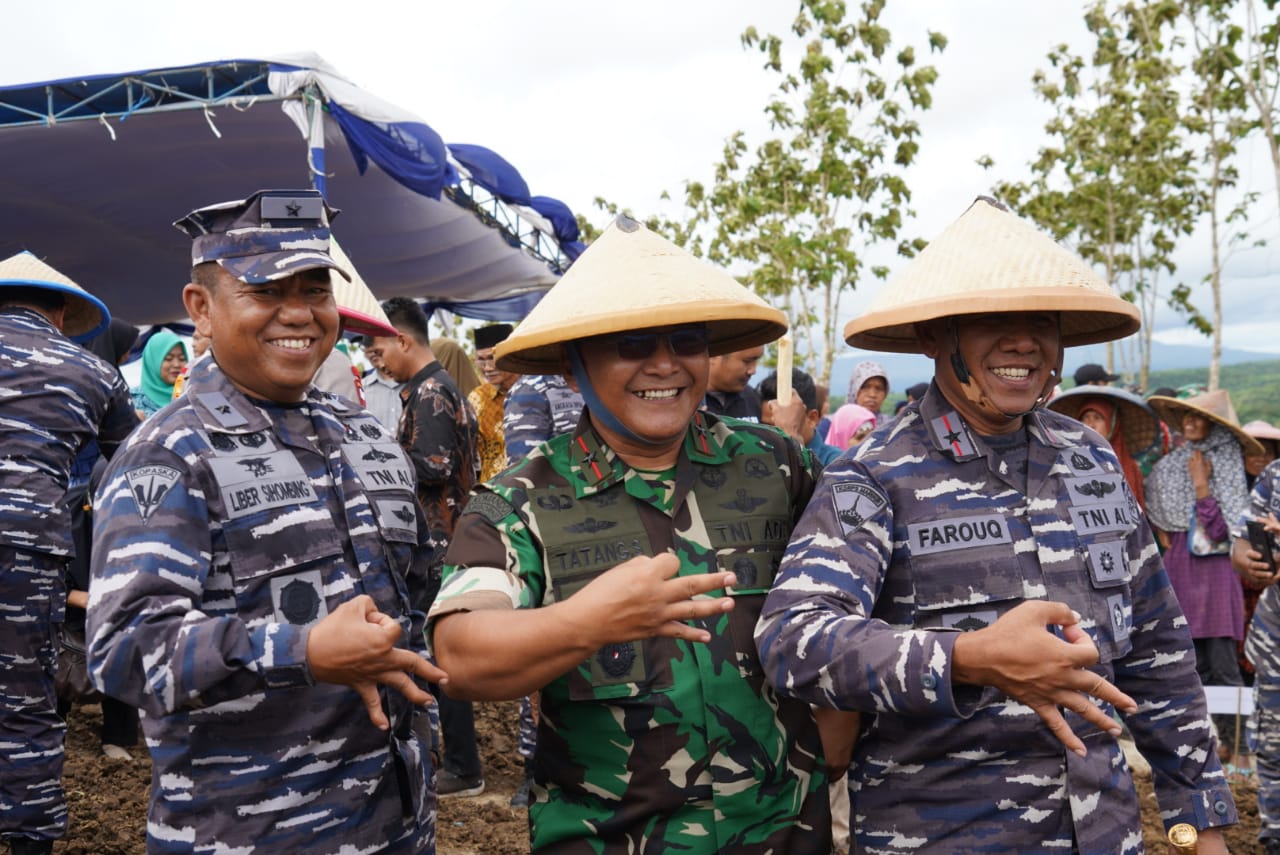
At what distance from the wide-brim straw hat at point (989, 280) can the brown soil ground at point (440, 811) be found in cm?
323

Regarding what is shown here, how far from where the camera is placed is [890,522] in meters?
1.97

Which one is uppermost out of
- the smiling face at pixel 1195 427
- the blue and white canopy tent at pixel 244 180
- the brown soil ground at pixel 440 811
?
the blue and white canopy tent at pixel 244 180

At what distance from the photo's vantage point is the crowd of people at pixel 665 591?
169cm

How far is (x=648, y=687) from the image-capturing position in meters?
1.83

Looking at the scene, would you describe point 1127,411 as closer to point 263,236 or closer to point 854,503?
point 854,503

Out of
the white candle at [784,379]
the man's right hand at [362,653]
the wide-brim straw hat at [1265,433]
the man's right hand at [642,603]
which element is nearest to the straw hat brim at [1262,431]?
the wide-brim straw hat at [1265,433]

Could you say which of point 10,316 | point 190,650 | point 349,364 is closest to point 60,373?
point 10,316

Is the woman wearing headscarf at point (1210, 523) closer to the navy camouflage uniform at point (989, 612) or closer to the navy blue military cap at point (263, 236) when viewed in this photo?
the navy camouflage uniform at point (989, 612)

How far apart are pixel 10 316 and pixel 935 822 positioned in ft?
11.9

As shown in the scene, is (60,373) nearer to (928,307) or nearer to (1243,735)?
(928,307)

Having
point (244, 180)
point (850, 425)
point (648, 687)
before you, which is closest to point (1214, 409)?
point (850, 425)

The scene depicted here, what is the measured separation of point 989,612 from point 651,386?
30.0 inches

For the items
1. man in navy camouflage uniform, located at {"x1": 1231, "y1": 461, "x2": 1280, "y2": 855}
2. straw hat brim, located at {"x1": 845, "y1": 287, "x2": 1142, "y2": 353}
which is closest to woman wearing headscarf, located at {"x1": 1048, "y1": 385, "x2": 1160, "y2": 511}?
man in navy camouflage uniform, located at {"x1": 1231, "y1": 461, "x2": 1280, "y2": 855}

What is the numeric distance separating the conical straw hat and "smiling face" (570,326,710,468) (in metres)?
2.93
